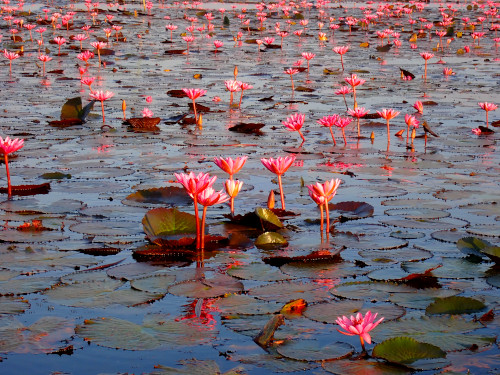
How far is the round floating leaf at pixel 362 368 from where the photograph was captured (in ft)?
7.81

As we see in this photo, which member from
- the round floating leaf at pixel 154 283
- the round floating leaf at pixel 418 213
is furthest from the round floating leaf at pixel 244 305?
the round floating leaf at pixel 418 213

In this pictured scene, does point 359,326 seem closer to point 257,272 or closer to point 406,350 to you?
point 406,350

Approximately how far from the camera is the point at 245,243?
3832 millimetres

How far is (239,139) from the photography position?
6844 millimetres

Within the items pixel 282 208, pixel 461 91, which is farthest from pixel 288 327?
pixel 461 91

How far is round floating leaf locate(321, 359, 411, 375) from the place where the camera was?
93.7 inches

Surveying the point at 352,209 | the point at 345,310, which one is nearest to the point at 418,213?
the point at 352,209

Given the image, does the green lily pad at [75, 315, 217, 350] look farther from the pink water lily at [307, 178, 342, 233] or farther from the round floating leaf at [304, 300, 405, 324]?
the pink water lily at [307, 178, 342, 233]

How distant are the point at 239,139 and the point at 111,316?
4.11 meters

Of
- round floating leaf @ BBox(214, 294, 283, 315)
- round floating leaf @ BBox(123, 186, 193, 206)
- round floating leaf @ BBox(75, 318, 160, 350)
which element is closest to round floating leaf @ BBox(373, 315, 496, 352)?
round floating leaf @ BBox(214, 294, 283, 315)

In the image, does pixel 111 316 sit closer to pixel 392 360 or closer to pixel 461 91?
pixel 392 360

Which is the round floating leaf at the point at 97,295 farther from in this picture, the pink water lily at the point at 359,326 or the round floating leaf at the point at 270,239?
the pink water lily at the point at 359,326

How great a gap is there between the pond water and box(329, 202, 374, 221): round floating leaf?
0.04ft

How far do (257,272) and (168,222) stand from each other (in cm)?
67
